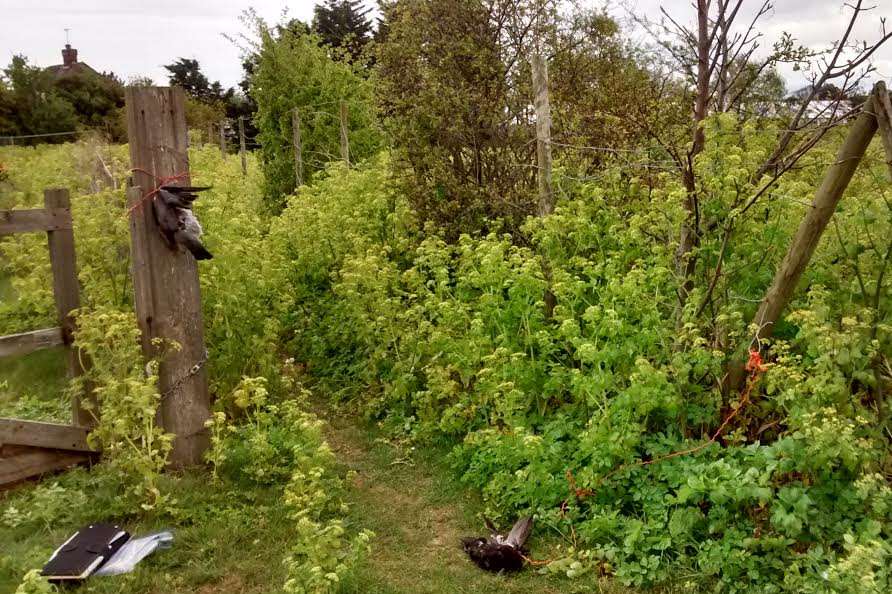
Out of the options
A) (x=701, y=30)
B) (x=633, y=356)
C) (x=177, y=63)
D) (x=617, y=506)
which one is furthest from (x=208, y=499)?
(x=177, y=63)

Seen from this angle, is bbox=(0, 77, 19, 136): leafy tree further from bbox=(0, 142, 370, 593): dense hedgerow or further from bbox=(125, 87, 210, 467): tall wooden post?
bbox=(125, 87, 210, 467): tall wooden post

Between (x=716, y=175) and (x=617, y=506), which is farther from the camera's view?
(x=716, y=175)

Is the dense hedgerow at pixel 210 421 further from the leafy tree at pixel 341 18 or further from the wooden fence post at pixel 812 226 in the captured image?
the leafy tree at pixel 341 18

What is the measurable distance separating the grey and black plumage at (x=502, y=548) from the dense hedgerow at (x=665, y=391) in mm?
158

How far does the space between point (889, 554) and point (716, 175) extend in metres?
2.30

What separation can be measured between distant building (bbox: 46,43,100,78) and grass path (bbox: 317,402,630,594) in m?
32.3

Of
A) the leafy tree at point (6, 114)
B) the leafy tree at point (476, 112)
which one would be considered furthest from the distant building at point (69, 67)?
the leafy tree at point (476, 112)

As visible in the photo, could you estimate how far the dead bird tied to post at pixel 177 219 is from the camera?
431cm

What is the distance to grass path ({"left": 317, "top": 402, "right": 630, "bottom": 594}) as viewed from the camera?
11.6ft

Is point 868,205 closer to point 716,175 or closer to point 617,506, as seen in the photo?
point 716,175

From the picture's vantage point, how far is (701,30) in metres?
4.27

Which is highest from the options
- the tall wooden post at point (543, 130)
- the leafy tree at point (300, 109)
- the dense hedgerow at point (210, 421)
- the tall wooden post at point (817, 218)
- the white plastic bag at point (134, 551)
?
the leafy tree at point (300, 109)

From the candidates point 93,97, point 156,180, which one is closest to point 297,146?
point 156,180

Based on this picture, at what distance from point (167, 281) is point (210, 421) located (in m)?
1.01
